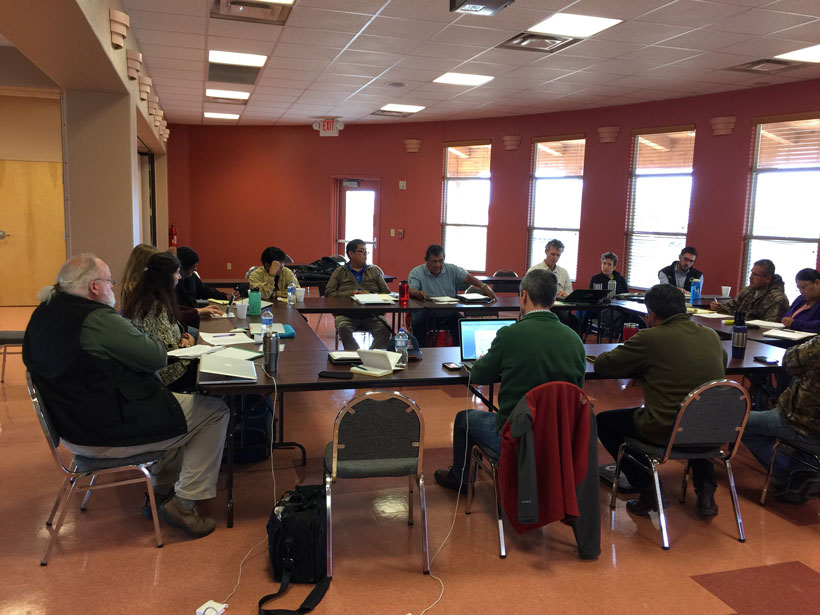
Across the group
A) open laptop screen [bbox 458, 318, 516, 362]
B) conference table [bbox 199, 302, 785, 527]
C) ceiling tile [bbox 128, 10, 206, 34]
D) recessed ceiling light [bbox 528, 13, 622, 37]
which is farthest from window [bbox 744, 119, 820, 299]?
ceiling tile [bbox 128, 10, 206, 34]

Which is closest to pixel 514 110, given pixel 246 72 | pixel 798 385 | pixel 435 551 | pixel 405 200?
pixel 405 200

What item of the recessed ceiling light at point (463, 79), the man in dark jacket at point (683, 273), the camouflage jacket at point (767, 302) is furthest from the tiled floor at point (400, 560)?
the recessed ceiling light at point (463, 79)

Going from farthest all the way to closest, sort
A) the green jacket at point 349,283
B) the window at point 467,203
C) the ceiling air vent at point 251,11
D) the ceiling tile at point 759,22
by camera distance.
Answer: the window at point 467,203, the green jacket at point 349,283, the ceiling air vent at point 251,11, the ceiling tile at point 759,22

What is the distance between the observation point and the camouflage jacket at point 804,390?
3127 millimetres

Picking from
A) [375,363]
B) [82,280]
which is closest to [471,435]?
[375,363]

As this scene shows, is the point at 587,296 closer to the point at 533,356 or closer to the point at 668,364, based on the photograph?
the point at 668,364

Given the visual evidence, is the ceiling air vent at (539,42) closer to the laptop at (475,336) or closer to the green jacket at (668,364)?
the laptop at (475,336)

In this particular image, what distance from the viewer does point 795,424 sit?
3291 mm

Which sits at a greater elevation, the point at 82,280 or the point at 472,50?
the point at 472,50

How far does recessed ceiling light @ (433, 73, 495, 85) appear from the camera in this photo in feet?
23.5

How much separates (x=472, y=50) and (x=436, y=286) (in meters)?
2.19

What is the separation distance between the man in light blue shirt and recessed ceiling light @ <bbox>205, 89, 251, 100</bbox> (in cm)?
397

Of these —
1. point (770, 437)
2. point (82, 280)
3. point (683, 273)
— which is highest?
point (82, 280)

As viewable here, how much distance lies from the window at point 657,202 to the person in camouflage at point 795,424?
16.4 ft
